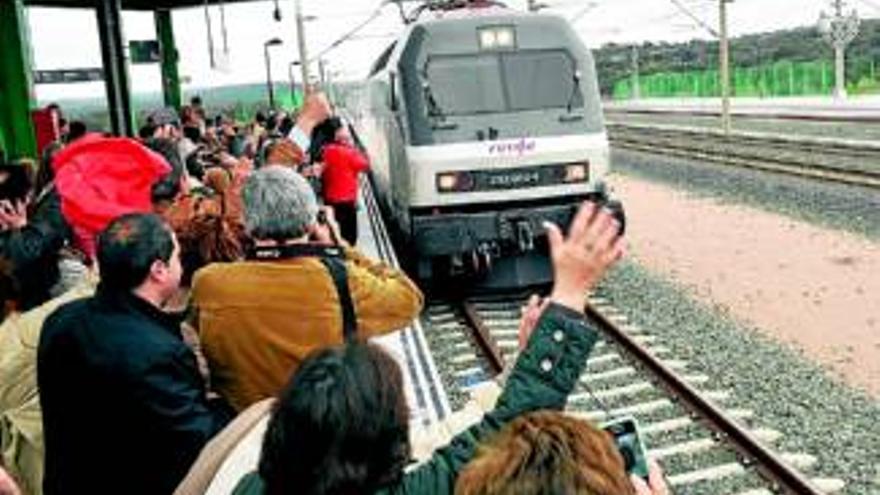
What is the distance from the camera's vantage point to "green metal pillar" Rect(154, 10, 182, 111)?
29.0 metres

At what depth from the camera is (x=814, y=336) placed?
32.4 ft

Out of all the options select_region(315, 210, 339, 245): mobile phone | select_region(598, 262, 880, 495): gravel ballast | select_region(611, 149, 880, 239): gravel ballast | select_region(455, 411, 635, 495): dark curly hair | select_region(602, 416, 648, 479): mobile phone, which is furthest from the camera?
select_region(611, 149, 880, 239): gravel ballast

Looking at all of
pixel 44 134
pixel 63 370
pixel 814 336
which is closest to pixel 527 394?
pixel 63 370

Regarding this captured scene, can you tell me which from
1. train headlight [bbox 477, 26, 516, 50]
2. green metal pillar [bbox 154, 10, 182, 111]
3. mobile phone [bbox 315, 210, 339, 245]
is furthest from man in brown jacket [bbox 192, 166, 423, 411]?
green metal pillar [bbox 154, 10, 182, 111]

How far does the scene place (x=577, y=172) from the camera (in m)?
11.4

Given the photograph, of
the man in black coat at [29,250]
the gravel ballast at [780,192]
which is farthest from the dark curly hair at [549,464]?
the gravel ballast at [780,192]

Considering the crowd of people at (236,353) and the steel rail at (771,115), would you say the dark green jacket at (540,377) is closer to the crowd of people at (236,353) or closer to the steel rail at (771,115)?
the crowd of people at (236,353)

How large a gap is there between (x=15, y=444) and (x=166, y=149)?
251 centimetres

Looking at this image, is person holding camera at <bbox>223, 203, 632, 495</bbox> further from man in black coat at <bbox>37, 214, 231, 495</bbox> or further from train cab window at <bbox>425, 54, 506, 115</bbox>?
train cab window at <bbox>425, 54, 506, 115</bbox>

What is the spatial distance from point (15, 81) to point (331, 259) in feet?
51.0

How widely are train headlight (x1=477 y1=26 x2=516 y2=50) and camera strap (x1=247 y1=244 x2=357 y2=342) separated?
321 inches

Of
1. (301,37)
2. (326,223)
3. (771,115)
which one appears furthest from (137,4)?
(326,223)

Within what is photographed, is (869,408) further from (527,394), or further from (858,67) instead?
(858,67)

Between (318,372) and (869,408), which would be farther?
(869,408)
